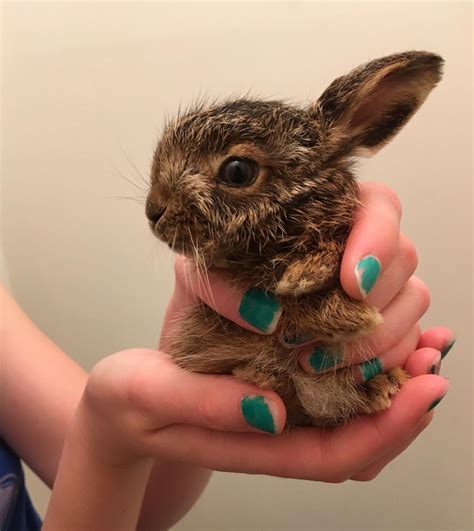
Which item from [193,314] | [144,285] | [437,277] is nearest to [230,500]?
[144,285]

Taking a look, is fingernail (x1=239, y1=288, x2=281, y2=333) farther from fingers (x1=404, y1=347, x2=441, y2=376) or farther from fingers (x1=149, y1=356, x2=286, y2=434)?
fingers (x1=404, y1=347, x2=441, y2=376)

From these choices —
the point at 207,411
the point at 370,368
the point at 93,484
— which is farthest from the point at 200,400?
the point at 93,484

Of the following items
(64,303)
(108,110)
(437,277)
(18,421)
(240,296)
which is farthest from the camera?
(64,303)

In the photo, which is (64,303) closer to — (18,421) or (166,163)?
(18,421)

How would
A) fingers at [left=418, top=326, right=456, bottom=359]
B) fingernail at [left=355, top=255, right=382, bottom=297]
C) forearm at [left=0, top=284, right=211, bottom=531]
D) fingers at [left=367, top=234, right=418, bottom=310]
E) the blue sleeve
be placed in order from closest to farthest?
fingernail at [left=355, top=255, right=382, bottom=297] < fingers at [left=367, top=234, right=418, bottom=310] < fingers at [left=418, top=326, right=456, bottom=359] < the blue sleeve < forearm at [left=0, top=284, right=211, bottom=531]

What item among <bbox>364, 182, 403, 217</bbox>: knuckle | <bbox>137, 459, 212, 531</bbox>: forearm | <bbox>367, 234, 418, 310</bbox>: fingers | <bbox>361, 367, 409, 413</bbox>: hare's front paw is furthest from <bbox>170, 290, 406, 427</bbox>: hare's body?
<bbox>137, 459, 212, 531</bbox>: forearm

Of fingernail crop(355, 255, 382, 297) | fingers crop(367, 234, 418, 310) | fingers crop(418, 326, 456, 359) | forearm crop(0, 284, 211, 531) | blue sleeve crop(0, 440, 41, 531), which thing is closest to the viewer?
fingernail crop(355, 255, 382, 297)

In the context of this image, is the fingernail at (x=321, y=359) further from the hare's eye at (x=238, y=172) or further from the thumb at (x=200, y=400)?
the hare's eye at (x=238, y=172)

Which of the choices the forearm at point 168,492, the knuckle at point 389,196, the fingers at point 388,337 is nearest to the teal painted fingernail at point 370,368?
the fingers at point 388,337
